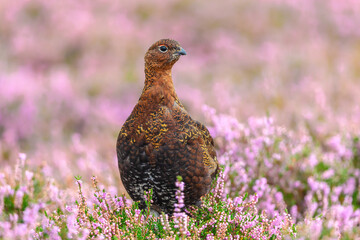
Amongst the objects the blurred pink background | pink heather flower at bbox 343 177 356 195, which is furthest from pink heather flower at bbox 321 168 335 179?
the blurred pink background

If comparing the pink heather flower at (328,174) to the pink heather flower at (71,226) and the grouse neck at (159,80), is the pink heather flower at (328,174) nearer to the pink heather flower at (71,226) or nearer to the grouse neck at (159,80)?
the grouse neck at (159,80)

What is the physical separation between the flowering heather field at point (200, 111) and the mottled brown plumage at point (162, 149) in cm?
13

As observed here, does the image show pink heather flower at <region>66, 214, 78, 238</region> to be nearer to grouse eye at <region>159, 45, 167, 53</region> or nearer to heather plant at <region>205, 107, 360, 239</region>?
grouse eye at <region>159, 45, 167, 53</region>

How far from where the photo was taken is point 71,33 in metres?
11.3

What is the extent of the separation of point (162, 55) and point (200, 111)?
4014 millimetres

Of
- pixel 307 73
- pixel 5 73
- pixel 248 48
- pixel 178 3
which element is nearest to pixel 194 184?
pixel 307 73

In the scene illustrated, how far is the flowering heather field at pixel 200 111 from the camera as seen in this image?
2.56m

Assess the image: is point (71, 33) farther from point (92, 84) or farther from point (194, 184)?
point (194, 184)

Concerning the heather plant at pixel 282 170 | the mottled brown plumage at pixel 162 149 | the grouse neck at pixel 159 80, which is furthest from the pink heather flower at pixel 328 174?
the grouse neck at pixel 159 80

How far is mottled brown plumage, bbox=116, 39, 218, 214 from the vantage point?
102 inches

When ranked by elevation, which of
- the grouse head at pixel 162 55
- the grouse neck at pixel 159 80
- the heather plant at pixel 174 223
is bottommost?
the heather plant at pixel 174 223

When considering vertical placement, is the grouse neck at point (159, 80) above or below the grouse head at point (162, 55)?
below

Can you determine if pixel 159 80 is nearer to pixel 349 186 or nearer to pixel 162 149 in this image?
pixel 162 149

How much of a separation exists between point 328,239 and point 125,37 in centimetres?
1014
